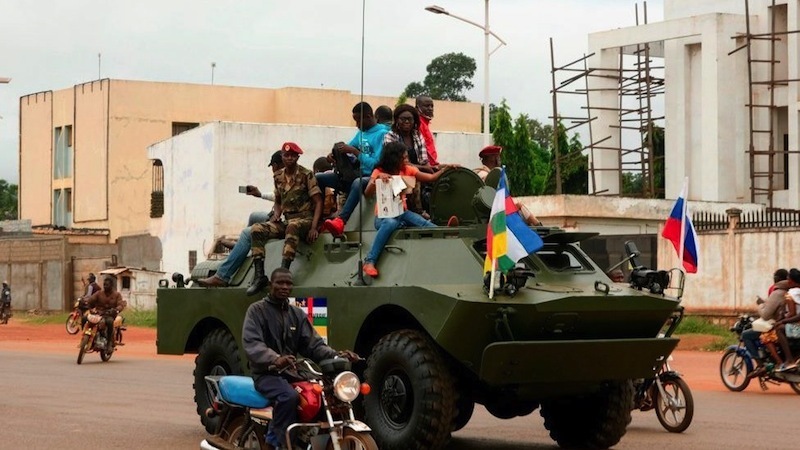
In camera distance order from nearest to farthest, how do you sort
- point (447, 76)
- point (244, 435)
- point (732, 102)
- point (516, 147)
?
point (244, 435), point (732, 102), point (516, 147), point (447, 76)

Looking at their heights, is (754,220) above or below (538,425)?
above

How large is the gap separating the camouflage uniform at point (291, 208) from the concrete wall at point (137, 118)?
4745cm

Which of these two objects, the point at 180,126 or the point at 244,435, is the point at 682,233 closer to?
the point at 244,435

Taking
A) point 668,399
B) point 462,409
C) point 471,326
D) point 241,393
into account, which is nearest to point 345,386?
point 241,393

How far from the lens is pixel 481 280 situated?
12.1m

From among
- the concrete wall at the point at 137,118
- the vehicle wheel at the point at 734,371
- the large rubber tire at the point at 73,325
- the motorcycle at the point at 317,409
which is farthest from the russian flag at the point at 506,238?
the concrete wall at the point at 137,118

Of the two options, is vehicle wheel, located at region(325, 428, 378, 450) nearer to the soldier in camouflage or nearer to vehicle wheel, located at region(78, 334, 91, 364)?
the soldier in camouflage

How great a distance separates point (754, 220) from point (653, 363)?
18502 millimetres

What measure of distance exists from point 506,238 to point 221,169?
32127 millimetres

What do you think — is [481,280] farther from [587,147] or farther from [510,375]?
[587,147]

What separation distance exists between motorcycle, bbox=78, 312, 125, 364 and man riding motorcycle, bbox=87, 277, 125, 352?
6 cm

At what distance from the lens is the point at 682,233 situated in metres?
14.3

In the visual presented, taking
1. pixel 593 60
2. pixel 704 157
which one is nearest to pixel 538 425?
pixel 704 157

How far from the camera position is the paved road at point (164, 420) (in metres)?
13.8
